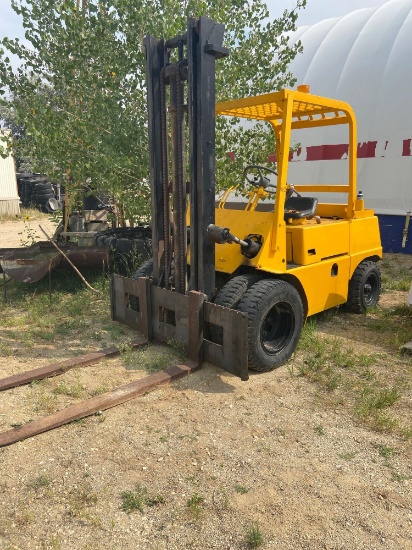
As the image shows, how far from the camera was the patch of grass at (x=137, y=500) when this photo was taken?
2.74 m

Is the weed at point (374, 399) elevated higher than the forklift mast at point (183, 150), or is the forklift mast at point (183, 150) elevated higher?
the forklift mast at point (183, 150)

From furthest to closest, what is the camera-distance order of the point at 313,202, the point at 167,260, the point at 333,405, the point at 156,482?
the point at 313,202 → the point at 167,260 → the point at 333,405 → the point at 156,482

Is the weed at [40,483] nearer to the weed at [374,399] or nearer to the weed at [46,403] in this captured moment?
the weed at [46,403]

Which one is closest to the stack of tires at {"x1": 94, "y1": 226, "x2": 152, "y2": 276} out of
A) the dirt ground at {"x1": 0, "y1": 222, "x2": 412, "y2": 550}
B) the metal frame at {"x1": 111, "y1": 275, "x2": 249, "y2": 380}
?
the metal frame at {"x1": 111, "y1": 275, "x2": 249, "y2": 380}

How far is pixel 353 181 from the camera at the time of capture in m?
5.89

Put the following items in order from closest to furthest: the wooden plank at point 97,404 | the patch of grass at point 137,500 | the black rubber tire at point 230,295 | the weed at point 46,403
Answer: the patch of grass at point 137,500 → the wooden plank at point 97,404 → the weed at point 46,403 → the black rubber tire at point 230,295

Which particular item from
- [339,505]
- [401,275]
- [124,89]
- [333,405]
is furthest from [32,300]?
[401,275]

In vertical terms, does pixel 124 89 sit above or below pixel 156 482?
above

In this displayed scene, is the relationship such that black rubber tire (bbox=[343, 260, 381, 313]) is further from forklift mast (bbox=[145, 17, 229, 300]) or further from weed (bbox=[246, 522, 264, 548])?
weed (bbox=[246, 522, 264, 548])

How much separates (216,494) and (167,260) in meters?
2.67

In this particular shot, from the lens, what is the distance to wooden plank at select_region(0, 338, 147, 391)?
13.7 feet

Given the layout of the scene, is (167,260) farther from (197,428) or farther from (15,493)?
(15,493)

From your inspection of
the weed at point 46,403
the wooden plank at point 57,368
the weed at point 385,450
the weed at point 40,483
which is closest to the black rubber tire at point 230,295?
the wooden plank at point 57,368

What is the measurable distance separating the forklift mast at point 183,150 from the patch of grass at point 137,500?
217 centimetres
